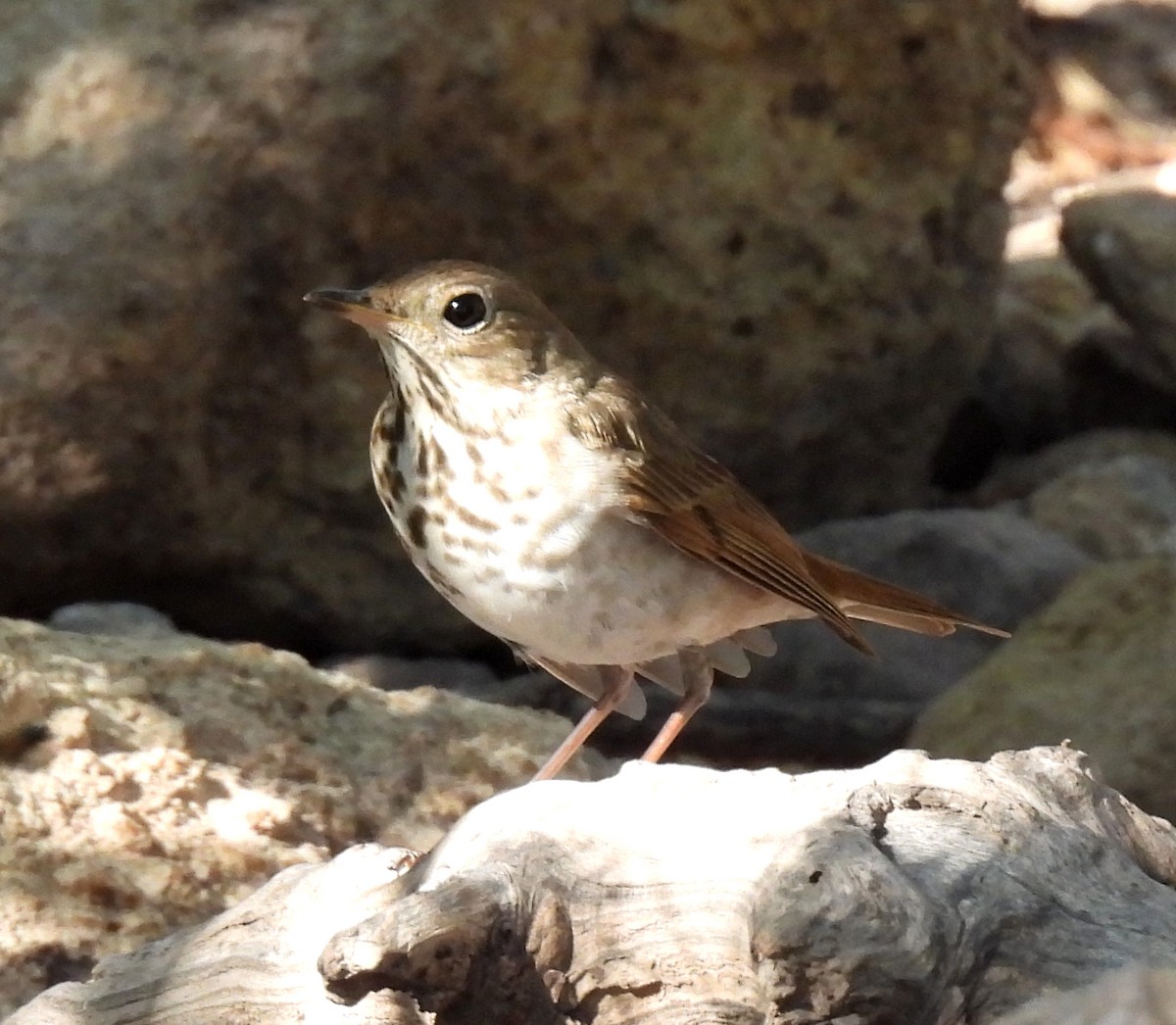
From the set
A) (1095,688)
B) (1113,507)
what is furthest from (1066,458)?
(1095,688)

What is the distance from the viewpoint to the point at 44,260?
5906 millimetres

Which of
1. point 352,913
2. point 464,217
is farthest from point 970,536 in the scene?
point 352,913

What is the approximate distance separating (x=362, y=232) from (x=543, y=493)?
8.03ft

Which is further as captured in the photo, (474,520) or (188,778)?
(188,778)

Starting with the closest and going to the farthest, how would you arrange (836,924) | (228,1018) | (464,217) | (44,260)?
(836,924)
(228,1018)
(44,260)
(464,217)

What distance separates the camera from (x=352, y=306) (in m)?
4.05

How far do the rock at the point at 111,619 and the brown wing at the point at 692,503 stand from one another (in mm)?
1935

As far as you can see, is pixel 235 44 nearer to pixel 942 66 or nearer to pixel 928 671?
pixel 942 66

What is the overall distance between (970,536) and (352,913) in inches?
165

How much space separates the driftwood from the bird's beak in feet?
4.03

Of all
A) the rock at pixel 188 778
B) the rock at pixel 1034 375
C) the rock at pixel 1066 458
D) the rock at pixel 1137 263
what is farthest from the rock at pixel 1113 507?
the rock at pixel 188 778

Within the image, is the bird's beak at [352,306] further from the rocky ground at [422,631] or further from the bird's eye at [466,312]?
the rocky ground at [422,631]

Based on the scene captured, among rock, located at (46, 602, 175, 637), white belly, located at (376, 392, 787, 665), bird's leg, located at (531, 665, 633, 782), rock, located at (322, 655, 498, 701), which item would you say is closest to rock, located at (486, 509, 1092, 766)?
rock, located at (322, 655, 498, 701)

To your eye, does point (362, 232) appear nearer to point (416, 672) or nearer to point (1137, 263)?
point (416, 672)
